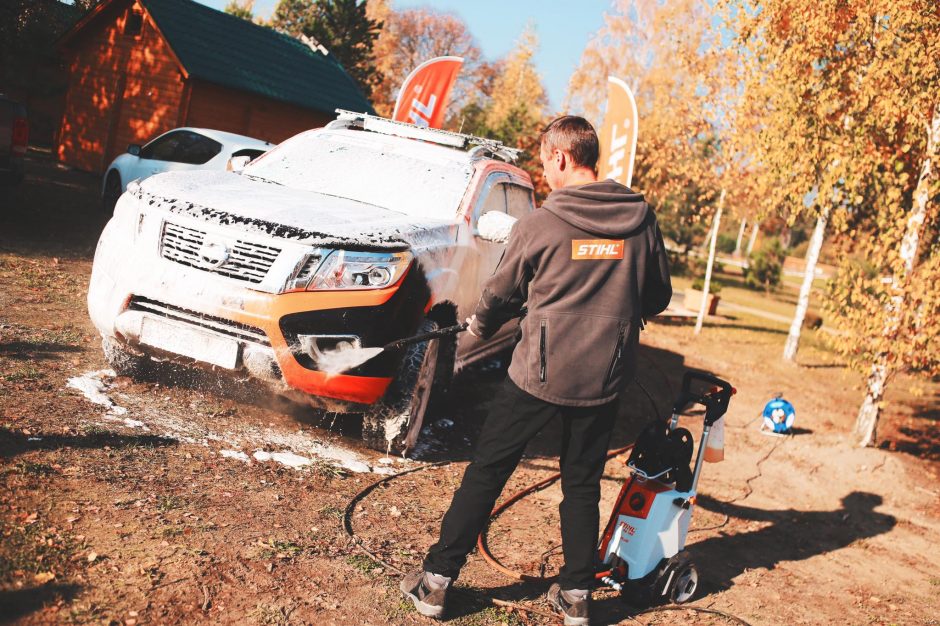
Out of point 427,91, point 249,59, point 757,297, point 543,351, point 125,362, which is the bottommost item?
point 125,362

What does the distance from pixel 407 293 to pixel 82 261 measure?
19.4 ft

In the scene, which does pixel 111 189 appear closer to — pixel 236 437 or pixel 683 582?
pixel 236 437

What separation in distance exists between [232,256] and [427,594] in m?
2.17

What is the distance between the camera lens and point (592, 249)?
125 inches

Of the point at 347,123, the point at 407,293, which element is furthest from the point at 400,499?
the point at 347,123

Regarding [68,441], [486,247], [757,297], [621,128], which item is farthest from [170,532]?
[757,297]

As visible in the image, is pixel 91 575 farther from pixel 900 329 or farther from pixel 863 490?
pixel 900 329

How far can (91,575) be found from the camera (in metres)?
2.90

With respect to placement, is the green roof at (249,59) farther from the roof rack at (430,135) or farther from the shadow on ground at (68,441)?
the shadow on ground at (68,441)

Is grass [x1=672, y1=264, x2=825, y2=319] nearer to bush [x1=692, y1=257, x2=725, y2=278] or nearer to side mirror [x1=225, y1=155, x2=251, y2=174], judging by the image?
bush [x1=692, y1=257, x2=725, y2=278]

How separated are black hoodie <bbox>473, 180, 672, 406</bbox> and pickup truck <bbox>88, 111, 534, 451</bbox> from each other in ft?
4.51

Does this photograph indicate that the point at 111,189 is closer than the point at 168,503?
No

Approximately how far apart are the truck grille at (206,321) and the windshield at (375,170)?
5.18ft

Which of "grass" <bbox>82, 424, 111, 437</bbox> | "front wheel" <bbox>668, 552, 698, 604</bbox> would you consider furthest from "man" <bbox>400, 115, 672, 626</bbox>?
"grass" <bbox>82, 424, 111, 437</bbox>
